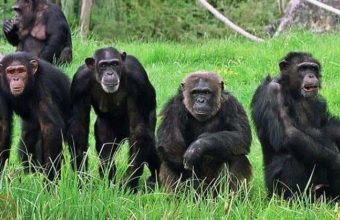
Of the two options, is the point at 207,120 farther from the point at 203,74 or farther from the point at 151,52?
the point at 151,52

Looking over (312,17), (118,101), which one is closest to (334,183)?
(118,101)

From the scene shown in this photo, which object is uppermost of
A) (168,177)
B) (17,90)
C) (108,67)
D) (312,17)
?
(312,17)

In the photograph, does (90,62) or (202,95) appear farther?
(90,62)

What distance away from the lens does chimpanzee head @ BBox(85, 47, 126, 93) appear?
8290 millimetres

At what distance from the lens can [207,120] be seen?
799 centimetres

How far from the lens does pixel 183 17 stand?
3123 centimetres

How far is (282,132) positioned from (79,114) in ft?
6.55

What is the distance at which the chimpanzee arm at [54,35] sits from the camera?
14414mm

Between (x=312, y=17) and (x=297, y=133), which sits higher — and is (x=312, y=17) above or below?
above

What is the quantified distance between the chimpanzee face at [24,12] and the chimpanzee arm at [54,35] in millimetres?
275

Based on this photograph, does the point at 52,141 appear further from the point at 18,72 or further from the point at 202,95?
the point at 202,95

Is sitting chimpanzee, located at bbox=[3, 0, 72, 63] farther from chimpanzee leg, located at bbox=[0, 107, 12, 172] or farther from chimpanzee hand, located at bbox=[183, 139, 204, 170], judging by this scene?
chimpanzee hand, located at bbox=[183, 139, 204, 170]

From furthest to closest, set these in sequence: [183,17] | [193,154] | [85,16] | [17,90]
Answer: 1. [183,17]
2. [85,16]
3. [17,90]
4. [193,154]

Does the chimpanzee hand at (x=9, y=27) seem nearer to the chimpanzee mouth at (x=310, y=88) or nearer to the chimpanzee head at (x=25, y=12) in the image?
the chimpanzee head at (x=25, y=12)
